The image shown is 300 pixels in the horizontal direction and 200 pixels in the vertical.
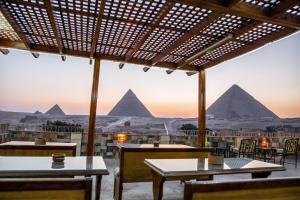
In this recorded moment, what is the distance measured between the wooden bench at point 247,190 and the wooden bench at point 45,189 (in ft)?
2.19

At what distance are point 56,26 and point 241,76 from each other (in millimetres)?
12040

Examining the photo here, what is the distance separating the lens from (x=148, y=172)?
394cm

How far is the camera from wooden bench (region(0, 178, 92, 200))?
4.29ft

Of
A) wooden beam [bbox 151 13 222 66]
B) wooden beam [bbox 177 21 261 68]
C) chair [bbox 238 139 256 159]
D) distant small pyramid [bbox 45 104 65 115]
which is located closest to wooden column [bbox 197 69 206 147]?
wooden beam [bbox 177 21 261 68]

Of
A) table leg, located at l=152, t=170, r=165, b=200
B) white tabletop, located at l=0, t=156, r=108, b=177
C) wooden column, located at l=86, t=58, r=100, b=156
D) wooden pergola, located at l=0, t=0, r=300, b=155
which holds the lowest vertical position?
table leg, located at l=152, t=170, r=165, b=200

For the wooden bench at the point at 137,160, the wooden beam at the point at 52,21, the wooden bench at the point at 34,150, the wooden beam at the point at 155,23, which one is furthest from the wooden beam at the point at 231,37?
the wooden bench at the point at 34,150

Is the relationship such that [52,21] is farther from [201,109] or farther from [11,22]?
[201,109]

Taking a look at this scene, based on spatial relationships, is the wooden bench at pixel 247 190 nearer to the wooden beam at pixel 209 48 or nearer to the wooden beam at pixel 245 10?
the wooden beam at pixel 245 10

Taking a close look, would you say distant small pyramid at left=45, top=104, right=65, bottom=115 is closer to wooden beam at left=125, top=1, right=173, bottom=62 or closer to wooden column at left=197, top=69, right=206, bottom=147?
wooden column at left=197, top=69, right=206, bottom=147

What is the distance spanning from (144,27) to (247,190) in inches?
100.0

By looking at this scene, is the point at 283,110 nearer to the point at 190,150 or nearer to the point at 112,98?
the point at 112,98

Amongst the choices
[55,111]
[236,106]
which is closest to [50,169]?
[55,111]

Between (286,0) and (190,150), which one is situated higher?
(286,0)

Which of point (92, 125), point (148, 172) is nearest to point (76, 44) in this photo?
point (92, 125)
